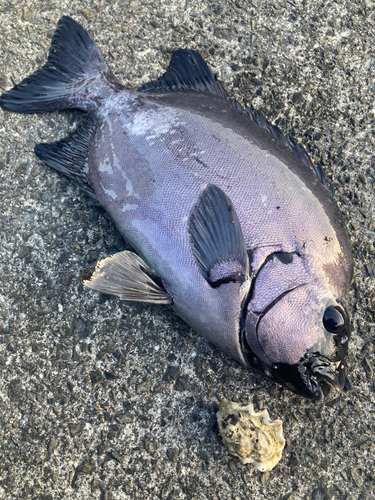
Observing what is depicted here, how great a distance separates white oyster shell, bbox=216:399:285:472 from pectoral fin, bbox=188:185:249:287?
0.68 m

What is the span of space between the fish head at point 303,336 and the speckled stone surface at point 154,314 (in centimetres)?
41

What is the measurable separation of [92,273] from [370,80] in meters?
2.13

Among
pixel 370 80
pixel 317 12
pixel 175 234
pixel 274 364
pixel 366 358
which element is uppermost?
pixel 317 12

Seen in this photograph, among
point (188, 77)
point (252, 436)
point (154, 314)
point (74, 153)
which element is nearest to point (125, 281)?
point (154, 314)

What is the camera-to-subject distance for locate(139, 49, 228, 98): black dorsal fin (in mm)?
2273

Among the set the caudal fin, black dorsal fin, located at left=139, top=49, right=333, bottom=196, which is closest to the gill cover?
black dorsal fin, located at left=139, top=49, right=333, bottom=196

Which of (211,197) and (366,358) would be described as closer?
(211,197)

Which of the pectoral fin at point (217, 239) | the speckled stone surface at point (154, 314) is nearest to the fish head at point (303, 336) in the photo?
the pectoral fin at point (217, 239)

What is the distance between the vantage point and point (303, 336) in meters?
1.77

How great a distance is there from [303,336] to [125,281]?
0.89 m

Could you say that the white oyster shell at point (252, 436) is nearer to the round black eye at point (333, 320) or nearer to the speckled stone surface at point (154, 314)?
the speckled stone surface at point (154, 314)

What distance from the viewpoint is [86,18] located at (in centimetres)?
254

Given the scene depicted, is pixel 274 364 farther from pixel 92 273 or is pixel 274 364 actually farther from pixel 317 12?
pixel 317 12

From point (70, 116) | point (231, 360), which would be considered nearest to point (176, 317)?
point (231, 360)
